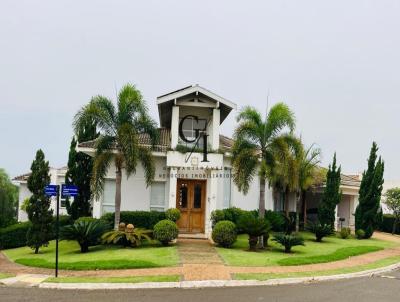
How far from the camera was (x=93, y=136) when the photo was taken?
83.3 ft

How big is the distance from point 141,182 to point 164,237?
474 cm

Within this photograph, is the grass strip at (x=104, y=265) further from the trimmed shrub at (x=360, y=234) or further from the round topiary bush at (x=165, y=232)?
the trimmed shrub at (x=360, y=234)

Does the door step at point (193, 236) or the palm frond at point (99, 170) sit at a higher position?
the palm frond at point (99, 170)

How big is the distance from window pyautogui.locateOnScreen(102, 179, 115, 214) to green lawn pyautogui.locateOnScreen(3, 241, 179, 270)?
2.77 meters

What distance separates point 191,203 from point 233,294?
11.3 m

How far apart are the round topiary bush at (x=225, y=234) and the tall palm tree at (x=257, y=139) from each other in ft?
4.49

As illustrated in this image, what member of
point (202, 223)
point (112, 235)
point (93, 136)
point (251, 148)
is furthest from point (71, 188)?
point (93, 136)

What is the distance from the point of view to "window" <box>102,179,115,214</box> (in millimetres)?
22250

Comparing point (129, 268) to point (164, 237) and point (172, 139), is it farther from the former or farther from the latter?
point (172, 139)

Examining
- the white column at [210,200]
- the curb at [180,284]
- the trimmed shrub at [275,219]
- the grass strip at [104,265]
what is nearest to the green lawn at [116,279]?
the curb at [180,284]

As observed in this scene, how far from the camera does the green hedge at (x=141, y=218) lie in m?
20.9

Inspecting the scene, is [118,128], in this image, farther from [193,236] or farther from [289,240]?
[289,240]

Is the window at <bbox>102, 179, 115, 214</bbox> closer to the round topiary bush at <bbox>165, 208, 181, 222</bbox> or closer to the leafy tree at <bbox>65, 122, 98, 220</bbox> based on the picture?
the leafy tree at <bbox>65, 122, 98, 220</bbox>

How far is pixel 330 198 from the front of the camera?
84.8 feet
